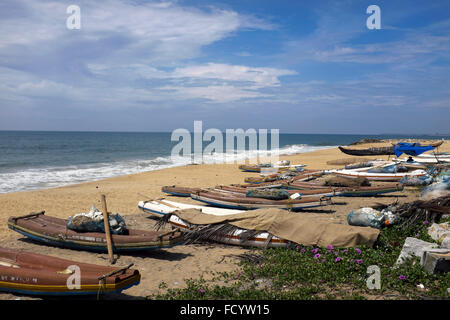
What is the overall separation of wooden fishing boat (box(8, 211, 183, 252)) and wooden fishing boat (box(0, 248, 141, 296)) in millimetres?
2067

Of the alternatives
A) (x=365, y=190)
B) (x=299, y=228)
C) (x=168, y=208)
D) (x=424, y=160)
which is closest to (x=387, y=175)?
(x=365, y=190)

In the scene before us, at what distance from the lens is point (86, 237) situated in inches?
331

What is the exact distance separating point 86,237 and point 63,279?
10.1ft

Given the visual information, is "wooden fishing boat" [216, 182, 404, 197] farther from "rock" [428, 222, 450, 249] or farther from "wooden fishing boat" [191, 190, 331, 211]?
"rock" [428, 222, 450, 249]

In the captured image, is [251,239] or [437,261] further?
[251,239]

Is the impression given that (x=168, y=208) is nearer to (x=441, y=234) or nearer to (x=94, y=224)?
(x=94, y=224)

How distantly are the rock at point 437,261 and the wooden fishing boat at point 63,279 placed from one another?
5.06 meters

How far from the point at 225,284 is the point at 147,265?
228 cm

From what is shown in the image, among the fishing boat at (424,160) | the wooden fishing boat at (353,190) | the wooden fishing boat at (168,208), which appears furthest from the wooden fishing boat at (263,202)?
the fishing boat at (424,160)

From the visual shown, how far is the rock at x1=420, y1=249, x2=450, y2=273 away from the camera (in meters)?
5.59

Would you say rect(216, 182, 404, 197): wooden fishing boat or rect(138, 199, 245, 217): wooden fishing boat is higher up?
rect(216, 182, 404, 197): wooden fishing boat

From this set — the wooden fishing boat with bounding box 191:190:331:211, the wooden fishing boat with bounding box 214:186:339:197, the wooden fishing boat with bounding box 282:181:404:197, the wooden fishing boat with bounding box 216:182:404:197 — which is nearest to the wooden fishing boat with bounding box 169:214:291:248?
the wooden fishing boat with bounding box 191:190:331:211
